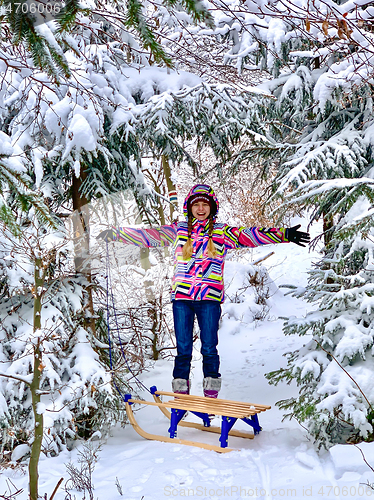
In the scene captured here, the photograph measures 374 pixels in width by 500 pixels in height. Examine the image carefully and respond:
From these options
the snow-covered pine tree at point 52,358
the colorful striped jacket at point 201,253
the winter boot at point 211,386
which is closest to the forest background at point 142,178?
the snow-covered pine tree at point 52,358

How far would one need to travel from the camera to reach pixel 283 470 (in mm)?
3027

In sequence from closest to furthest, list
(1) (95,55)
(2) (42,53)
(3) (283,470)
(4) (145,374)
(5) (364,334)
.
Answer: (2) (42,53), (3) (283,470), (5) (364,334), (1) (95,55), (4) (145,374)

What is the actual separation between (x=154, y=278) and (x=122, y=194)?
202 cm

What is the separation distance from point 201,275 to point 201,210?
61 cm

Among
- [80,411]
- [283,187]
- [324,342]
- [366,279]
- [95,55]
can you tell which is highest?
[95,55]

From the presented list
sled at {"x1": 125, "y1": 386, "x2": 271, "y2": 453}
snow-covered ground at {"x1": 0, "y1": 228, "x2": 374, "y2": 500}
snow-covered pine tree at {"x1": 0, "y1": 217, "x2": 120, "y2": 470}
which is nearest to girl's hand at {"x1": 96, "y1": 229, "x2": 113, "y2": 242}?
snow-covered pine tree at {"x1": 0, "y1": 217, "x2": 120, "y2": 470}

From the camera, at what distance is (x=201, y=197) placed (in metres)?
4.21

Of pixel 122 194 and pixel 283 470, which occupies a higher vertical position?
pixel 122 194

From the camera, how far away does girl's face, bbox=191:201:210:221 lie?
421cm

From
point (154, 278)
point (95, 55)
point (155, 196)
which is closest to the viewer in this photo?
point (95, 55)

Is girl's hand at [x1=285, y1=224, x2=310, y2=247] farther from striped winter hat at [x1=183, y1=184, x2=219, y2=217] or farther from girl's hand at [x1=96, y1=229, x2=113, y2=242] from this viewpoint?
girl's hand at [x1=96, y1=229, x2=113, y2=242]

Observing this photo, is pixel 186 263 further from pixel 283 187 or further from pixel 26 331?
pixel 26 331

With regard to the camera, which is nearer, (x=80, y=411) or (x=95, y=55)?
(x=80, y=411)

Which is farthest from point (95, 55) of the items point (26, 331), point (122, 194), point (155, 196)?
point (26, 331)
